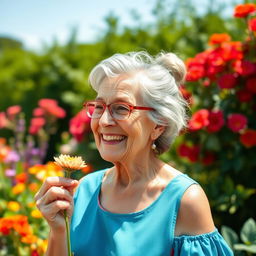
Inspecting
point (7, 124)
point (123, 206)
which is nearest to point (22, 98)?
point (7, 124)

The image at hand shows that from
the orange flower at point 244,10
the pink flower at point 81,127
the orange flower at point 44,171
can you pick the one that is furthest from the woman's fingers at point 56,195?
the pink flower at point 81,127

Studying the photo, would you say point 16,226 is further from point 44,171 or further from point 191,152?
point 191,152

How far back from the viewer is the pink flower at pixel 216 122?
2.96 metres

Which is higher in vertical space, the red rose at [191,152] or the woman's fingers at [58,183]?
the woman's fingers at [58,183]

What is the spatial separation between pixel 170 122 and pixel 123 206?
1.35 ft

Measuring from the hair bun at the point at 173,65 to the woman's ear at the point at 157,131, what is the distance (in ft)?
0.83

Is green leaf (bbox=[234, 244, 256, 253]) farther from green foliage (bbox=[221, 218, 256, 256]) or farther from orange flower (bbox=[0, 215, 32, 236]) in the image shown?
orange flower (bbox=[0, 215, 32, 236])

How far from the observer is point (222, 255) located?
67.2 inches

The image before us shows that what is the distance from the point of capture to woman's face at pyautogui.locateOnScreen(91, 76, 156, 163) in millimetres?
1676

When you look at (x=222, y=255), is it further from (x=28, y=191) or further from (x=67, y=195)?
(x=28, y=191)

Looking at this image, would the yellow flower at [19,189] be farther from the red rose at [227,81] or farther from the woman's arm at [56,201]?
the red rose at [227,81]

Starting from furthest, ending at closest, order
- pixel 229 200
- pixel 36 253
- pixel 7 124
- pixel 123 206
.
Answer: pixel 7 124, pixel 229 200, pixel 36 253, pixel 123 206

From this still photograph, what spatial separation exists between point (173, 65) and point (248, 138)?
128 centimetres

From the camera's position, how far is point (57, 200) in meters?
1.53
